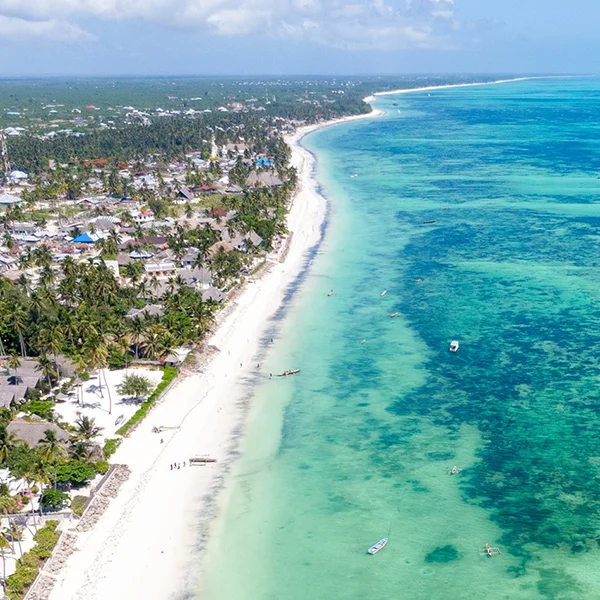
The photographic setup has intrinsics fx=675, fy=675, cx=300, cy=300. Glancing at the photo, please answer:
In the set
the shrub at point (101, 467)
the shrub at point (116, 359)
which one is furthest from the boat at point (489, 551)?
the shrub at point (116, 359)

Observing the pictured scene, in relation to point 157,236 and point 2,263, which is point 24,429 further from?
point 157,236

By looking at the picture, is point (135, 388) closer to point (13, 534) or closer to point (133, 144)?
point (13, 534)

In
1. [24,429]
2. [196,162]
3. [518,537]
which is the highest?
[196,162]

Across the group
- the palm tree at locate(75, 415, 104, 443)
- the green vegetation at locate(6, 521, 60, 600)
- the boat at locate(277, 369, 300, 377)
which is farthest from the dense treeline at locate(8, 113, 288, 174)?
the green vegetation at locate(6, 521, 60, 600)

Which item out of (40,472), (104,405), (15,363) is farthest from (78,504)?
(15,363)

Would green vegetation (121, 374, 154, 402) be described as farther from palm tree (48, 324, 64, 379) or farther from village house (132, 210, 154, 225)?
village house (132, 210, 154, 225)

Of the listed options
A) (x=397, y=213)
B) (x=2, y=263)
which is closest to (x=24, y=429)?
(x=2, y=263)
